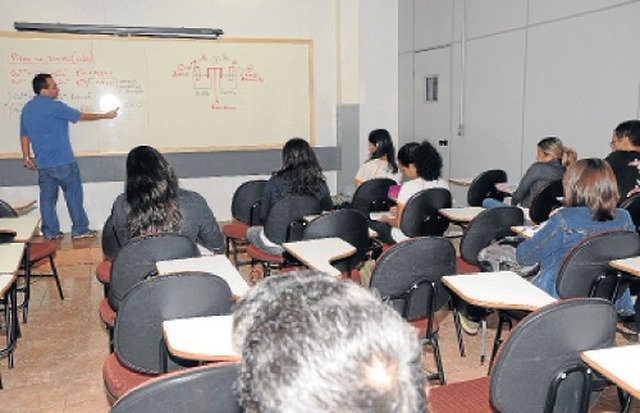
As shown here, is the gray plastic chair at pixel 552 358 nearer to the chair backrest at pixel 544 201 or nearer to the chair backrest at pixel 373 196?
the chair backrest at pixel 544 201

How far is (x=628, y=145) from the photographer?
13.6 ft

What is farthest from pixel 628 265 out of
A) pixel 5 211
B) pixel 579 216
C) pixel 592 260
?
pixel 5 211

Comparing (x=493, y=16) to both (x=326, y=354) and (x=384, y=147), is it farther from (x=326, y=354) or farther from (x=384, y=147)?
(x=326, y=354)

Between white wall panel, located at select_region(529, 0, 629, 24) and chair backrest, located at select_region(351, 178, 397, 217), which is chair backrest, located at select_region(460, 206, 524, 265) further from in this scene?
white wall panel, located at select_region(529, 0, 629, 24)

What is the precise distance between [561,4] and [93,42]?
186 inches

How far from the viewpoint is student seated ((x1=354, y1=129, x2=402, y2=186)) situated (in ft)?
17.7

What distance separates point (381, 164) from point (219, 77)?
103 inches

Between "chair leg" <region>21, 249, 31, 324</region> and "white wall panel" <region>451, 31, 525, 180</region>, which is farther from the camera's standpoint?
"white wall panel" <region>451, 31, 525, 180</region>

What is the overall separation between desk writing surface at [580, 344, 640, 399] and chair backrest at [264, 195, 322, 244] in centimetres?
251

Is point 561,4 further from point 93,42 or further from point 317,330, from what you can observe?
point 317,330

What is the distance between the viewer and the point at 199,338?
205cm

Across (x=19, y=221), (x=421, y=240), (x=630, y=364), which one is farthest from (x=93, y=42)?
(x=630, y=364)

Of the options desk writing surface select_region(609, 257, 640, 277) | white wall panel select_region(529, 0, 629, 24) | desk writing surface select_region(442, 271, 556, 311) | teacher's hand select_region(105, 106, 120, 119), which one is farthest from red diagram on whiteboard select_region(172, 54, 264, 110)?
desk writing surface select_region(609, 257, 640, 277)

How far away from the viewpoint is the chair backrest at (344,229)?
11.5 ft
